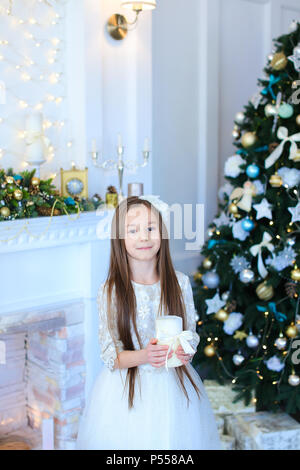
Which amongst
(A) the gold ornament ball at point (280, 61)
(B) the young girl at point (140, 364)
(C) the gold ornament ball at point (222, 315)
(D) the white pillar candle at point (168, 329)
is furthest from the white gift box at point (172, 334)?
(A) the gold ornament ball at point (280, 61)

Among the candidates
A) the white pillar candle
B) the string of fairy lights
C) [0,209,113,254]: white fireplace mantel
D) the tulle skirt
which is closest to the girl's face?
the white pillar candle

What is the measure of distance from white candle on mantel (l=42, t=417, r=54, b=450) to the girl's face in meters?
1.16

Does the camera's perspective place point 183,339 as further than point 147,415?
No

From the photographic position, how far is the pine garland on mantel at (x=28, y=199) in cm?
220

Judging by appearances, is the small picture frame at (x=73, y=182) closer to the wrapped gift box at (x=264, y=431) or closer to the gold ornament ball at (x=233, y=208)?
the gold ornament ball at (x=233, y=208)

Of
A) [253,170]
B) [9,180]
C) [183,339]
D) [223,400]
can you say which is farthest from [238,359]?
[9,180]

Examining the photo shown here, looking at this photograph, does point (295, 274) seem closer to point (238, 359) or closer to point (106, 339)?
point (238, 359)

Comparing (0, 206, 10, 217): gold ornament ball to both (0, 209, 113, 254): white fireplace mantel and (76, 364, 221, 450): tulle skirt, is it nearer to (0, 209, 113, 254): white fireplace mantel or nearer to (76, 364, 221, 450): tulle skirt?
(0, 209, 113, 254): white fireplace mantel

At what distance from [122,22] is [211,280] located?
141 cm

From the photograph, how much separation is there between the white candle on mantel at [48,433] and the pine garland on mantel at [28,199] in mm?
1023

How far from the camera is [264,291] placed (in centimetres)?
264

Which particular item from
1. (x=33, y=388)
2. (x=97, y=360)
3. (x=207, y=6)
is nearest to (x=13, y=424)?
(x=33, y=388)

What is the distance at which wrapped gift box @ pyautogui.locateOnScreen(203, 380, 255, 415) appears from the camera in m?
2.81

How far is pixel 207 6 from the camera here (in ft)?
10.6
